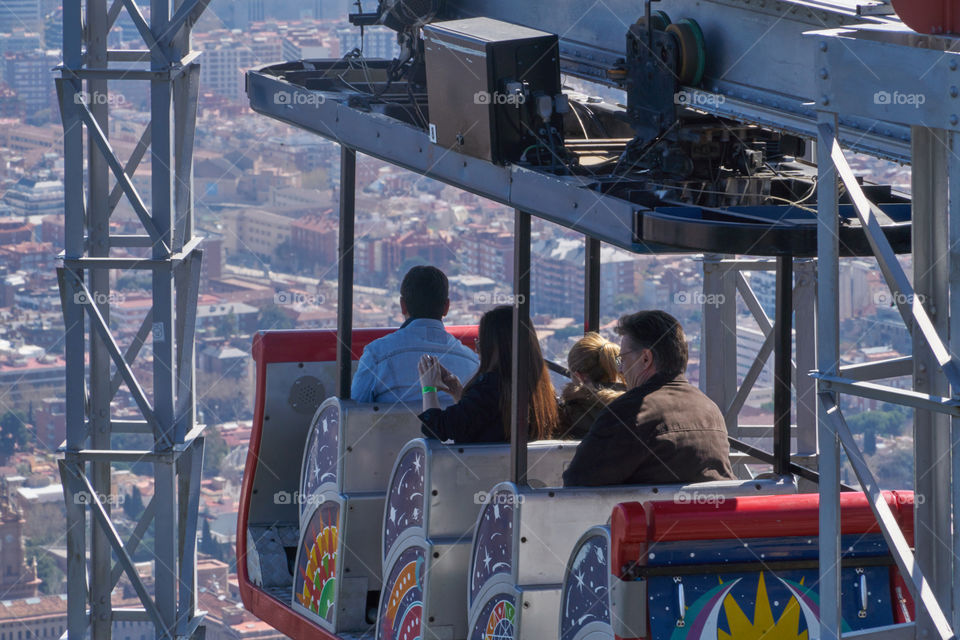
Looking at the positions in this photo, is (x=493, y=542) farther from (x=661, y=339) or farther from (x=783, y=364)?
(x=783, y=364)

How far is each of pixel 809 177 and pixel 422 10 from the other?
7.58 feet

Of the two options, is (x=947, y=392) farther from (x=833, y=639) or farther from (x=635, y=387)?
→ (x=635, y=387)

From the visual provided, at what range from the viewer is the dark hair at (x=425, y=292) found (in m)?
6.16

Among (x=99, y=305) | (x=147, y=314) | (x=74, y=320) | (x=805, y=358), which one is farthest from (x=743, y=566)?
(x=805, y=358)

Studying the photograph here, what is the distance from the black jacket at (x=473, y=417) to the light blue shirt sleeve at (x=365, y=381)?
744mm

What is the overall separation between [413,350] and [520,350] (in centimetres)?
125

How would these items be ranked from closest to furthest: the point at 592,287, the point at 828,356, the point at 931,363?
the point at 931,363 < the point at 828,356 < the point at 592,287

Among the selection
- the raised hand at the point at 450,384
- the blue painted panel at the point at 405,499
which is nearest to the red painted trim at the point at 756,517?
the blue painted panel at the point at 405,499

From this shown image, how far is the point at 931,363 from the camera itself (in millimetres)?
3818

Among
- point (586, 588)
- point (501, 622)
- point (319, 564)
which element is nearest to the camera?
point (586, 588)

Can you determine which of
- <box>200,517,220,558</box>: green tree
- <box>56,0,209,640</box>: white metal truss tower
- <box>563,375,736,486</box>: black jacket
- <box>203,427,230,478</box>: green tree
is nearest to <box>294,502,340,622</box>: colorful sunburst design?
<box>56,0,209,640</box>: white metal truss tower

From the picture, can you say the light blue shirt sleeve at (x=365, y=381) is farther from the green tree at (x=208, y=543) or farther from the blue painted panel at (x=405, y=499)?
the green tree at (x=208, y=543)

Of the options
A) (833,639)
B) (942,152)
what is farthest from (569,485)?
(942,152)

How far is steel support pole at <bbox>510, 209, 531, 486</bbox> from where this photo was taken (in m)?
4.97
